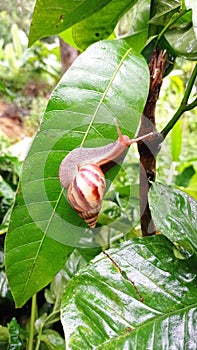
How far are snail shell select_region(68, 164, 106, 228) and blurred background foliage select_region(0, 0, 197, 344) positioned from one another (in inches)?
8.7

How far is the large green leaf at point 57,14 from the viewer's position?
0.52m

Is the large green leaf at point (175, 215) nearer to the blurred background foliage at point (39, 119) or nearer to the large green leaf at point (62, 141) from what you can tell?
the large green leaf at point (62, 141)

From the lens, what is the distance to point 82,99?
1.56 ft

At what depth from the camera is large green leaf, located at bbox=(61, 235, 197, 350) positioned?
0.39 metres

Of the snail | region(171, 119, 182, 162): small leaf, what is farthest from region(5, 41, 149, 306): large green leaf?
region(171, 119, 182, 162): small leaf

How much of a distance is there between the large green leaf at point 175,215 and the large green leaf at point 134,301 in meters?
0.02

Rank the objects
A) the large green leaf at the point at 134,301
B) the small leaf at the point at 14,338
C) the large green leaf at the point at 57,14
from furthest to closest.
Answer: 1. the small leaf at the point at 14,338
2. the large green leaf at the point at 57,14
3. the large green leaf at the point at 134,301

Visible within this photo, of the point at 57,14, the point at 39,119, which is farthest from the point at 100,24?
the point at 39,119

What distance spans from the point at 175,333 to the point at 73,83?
267 mm

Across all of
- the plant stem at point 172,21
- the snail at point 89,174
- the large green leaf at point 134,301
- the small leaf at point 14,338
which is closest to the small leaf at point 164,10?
the plant stem at point 172,21

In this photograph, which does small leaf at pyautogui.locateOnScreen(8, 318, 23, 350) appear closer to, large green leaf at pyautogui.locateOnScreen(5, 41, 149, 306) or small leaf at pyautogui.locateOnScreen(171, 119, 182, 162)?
large green leaf at pyautogui.locateOnScreen(5, 41, 149, 306)

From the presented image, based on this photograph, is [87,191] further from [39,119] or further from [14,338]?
[39,119]

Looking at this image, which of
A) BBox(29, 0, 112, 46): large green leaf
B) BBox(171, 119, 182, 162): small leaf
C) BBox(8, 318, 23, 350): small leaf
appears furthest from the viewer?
BBox(171, 119, 182, 162): small leaf

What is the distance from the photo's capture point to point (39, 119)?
12.8 ft
